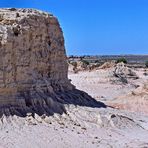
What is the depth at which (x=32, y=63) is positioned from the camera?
1950 centimetres

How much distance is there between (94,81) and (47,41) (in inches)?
796

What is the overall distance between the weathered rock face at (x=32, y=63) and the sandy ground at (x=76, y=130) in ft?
2.80

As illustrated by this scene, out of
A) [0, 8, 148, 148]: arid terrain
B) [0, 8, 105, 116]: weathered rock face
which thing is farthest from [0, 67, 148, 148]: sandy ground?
[0, 8, 105, 116]: weathered rock face

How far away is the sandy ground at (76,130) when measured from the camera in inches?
631

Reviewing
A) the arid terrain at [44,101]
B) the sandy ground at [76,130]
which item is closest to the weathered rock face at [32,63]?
the arid terrain at [44,101]

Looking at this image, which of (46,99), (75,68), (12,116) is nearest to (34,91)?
(46,99)

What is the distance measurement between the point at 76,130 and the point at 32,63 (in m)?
3.60

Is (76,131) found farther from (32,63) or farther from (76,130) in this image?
(32,63)

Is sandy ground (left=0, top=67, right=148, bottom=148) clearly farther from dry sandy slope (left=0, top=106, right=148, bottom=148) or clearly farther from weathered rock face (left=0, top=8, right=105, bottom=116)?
weathered rock face (left=0, top=8, right=105, bottom=116)

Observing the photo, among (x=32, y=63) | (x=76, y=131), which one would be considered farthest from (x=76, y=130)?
(x=32, y=63)

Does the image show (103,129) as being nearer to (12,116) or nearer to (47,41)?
(12,116)

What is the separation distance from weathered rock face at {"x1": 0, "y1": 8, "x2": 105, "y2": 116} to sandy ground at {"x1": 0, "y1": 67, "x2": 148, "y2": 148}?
0.85 m

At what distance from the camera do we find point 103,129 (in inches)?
715

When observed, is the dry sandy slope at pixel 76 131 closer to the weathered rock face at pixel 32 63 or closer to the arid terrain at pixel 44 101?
the arid terrain at pixel 44 101
